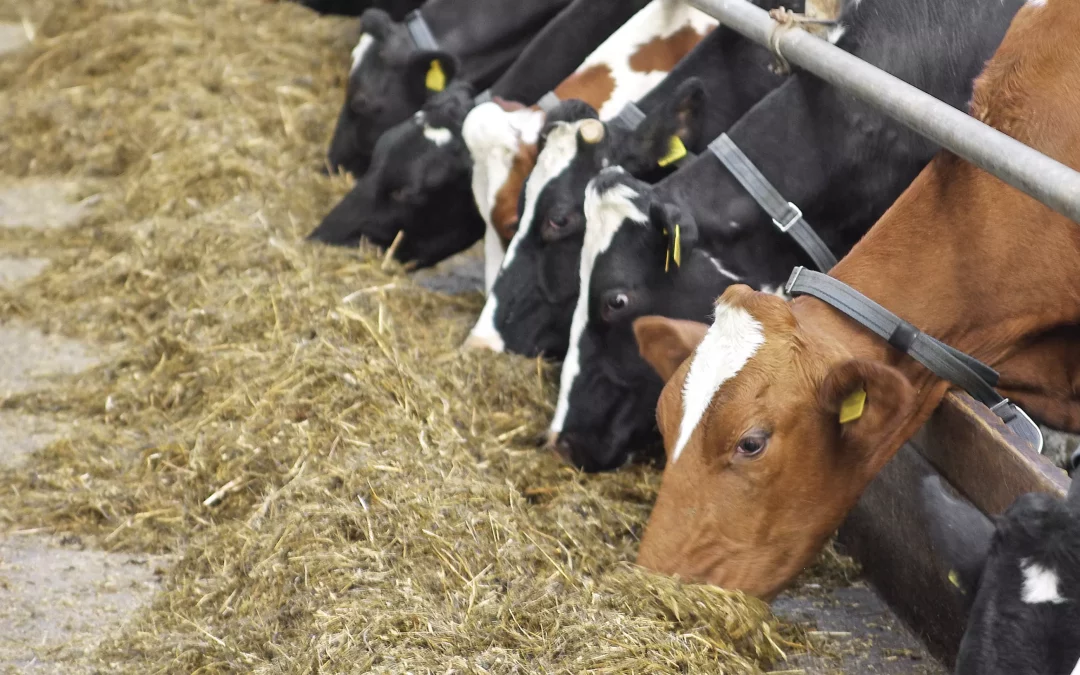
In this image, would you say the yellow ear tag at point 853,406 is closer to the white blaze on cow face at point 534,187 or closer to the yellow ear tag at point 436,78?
the white blaze on cow face at point 534,187

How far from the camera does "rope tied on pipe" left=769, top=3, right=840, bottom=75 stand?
13.0ft

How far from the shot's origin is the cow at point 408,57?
273 inches

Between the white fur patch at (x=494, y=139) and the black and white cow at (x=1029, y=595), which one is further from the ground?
the black and white cow at (x=1029, y=595)

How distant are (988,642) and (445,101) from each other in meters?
4.31

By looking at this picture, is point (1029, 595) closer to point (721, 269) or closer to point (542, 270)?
point (721, 269)

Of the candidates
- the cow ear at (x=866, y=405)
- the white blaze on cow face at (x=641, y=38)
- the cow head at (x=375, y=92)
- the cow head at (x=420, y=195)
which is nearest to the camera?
the cow ear at (x=866, y=405)

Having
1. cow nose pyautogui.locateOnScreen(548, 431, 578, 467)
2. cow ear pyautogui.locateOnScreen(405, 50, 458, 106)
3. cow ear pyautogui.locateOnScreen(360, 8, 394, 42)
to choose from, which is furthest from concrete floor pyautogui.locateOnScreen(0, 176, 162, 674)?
cow ear pyautogui.locateOnScreen(360, 8, 394, 42)

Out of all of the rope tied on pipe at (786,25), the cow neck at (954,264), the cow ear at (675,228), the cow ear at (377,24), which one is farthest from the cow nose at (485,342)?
the cow ear at (377,24)

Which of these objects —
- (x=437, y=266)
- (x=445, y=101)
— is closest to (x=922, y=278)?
(x=445, y=101)

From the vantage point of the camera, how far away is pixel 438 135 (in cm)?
602

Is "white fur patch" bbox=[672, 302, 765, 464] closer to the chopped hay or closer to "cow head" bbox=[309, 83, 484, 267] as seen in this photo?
the chopped hay

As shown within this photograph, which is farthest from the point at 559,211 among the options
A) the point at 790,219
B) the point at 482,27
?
the point at 482,27

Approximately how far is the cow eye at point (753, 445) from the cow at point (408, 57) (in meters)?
4.06

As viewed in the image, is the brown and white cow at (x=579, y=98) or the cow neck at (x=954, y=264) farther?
the brown and white cow at (x=579, y=98)
